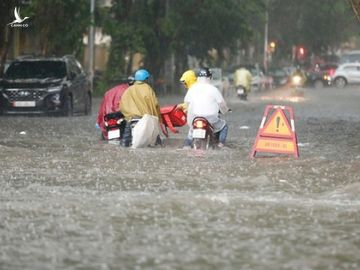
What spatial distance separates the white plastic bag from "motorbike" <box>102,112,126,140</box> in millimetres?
581

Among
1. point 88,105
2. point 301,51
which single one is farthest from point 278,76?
point 88,105

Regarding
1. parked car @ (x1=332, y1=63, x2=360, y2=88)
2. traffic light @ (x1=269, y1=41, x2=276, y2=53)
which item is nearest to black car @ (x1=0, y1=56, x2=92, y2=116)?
parked car @ (x1=332, y1=63, x2=360, y2=88)

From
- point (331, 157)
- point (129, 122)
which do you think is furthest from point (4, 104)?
point (331, 157)

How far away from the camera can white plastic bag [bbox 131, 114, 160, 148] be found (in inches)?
754

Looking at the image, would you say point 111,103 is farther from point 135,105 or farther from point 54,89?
point 54,89

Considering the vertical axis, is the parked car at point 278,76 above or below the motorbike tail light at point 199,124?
below

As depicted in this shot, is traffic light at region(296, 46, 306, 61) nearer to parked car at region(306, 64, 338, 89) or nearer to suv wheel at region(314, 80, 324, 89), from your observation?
parked car at region(306, 64, 338, 89)

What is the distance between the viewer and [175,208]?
11406mm

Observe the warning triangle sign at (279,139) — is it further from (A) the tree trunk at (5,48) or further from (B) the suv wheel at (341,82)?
(B) the suv wheel at (341,82)

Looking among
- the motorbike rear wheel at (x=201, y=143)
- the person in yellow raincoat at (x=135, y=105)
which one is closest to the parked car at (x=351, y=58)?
the person in yellow raincoat at (x=135, y=105)

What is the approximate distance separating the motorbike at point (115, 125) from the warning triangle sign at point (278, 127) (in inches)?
123

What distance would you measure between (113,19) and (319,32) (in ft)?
117

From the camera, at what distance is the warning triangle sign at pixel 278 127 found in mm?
17578

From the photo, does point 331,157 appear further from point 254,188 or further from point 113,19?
point 113,19
